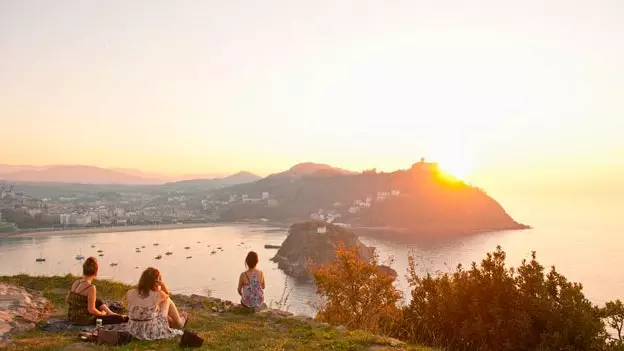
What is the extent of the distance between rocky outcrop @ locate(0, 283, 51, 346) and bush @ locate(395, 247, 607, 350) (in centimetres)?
720

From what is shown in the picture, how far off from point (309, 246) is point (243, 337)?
78966mm

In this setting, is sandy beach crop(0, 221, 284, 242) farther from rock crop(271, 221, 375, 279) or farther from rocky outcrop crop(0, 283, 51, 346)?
rocky outcrop crop(0, 283, 51, 346)

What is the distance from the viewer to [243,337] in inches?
274

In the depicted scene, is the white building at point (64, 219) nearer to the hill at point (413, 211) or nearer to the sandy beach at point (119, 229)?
the sandy beach at point (119, 229)

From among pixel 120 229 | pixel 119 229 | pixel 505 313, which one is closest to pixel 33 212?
pixel 119 229

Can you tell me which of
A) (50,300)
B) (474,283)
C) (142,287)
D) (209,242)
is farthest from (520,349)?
(209,242)

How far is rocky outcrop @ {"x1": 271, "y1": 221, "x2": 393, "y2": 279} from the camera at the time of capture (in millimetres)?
80000

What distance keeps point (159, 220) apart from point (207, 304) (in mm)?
170742

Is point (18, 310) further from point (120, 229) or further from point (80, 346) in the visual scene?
point (120, 229)

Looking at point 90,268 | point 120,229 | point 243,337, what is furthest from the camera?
point 120,229

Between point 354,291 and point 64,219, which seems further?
point 64,219

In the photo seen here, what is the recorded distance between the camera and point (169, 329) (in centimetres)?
656

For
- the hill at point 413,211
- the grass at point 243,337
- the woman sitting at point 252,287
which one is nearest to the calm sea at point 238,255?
the hill at point 413,211

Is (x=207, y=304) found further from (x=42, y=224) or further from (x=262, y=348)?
(x=42, y=224)
